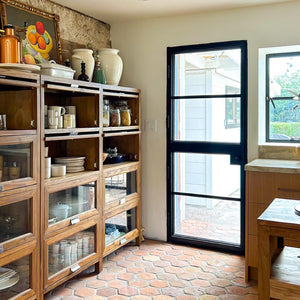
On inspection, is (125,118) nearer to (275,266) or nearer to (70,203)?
(70,203)

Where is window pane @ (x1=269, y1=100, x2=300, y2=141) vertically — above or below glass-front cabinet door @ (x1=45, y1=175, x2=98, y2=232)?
above

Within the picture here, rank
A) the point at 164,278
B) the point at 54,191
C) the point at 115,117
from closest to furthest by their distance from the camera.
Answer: the point at 54,191
the point at 164,278
the point at 115,117

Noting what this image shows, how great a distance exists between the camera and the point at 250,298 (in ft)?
9.18

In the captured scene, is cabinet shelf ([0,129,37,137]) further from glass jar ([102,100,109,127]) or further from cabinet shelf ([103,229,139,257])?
cabinet shelf ([103,229,139,257])

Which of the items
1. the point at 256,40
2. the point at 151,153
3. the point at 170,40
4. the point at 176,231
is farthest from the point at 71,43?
the point at 176,231

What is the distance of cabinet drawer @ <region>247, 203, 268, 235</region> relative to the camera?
3.09m

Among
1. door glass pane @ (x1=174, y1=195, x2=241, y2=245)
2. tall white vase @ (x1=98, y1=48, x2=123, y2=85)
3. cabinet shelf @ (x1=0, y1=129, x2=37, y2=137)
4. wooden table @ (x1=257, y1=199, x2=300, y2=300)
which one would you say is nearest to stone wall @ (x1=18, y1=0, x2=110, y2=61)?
tall white vase @ (x1=98, y1=48, x2=123, y2=85)

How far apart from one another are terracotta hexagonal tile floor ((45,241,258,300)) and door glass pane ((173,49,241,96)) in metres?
1.67

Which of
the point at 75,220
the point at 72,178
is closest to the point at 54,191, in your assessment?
the point at 72,178

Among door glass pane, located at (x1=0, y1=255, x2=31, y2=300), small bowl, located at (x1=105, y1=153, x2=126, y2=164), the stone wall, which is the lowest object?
door glass pane, located at (x1=0, y1=255, x2=31, y2=300)

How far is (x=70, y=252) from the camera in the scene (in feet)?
9.74

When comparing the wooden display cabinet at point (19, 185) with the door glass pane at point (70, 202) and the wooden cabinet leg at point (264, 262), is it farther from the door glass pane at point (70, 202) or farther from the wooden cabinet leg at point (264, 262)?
the wooden cabinet leg at point (264, 262)

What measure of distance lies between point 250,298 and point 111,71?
7.79 feet

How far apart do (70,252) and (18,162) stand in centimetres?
94
